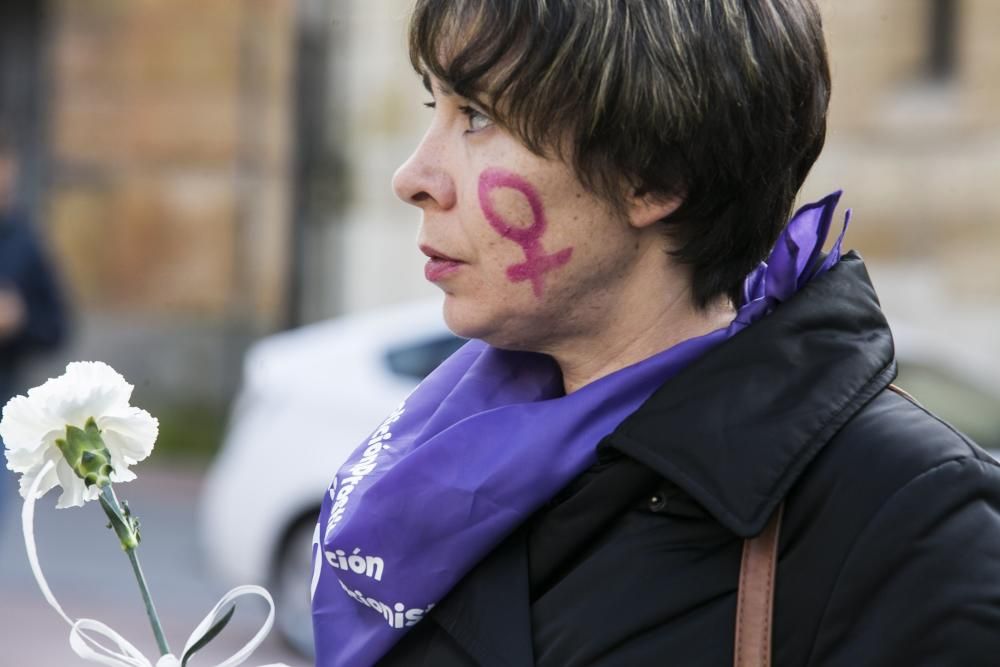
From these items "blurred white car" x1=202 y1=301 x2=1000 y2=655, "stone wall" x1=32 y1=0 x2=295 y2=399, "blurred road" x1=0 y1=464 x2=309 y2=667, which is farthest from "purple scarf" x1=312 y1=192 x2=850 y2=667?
"stone wall" x1=32 y1=0 x2=295 y2=399

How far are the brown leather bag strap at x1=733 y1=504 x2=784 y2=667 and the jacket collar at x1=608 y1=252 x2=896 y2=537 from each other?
2 cm

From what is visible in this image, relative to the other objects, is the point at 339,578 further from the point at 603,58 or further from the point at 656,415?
the point at 603,58

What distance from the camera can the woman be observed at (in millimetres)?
1608

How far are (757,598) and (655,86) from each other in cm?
55

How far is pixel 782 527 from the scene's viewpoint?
1.66m

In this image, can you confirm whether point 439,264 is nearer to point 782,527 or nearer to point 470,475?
point 470,475

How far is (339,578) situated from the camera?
1986 mm

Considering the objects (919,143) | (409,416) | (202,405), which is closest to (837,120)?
(919,143)

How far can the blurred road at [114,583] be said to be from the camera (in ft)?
22.3

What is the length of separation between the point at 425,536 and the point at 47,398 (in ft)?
1.51

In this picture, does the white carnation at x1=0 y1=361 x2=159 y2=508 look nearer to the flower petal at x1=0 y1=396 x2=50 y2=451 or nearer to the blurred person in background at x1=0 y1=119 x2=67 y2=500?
the flower petal at x1=0 y1=396 x2=50 y2=451

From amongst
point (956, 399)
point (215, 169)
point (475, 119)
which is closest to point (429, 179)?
point (475, 119)

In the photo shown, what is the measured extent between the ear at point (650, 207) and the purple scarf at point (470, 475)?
128 millimetres

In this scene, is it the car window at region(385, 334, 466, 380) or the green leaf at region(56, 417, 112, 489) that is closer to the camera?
the green leaf at region(56, 417, 112, 489)
